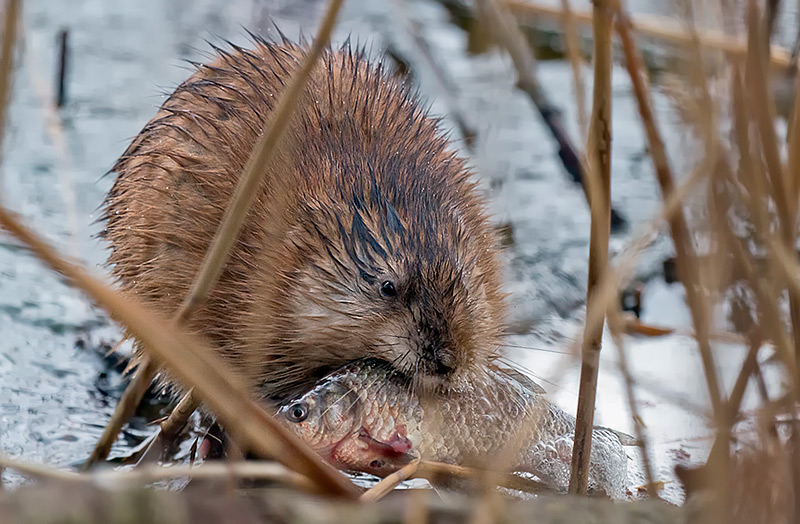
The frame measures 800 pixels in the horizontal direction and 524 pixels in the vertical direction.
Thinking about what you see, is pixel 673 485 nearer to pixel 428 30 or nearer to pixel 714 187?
pixel 714 187

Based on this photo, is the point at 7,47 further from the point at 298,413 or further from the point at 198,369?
the point at 298,413

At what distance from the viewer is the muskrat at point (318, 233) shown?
2.66 metres

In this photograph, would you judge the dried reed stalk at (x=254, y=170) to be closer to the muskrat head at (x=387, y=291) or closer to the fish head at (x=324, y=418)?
the fish head at (x=324, y=418)

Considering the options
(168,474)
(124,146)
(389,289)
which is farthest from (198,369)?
(124,146)

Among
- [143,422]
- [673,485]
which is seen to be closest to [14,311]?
[143,422]

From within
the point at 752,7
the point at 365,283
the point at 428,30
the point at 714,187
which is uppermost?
the point at 428,30

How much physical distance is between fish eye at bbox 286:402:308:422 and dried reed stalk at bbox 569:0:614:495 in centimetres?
63

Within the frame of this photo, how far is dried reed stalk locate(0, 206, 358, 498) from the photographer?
59.2 inches

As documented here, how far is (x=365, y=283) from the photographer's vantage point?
2.70m

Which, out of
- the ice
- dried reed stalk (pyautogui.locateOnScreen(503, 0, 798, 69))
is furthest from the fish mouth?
dried reed stalk (pyautogui.locateOnScreen(503, 0, 798, 69))

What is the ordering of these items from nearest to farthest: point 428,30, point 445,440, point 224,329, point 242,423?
point 242,423, point 445,440, point 224,329, point 428,30

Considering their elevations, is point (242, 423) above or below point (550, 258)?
below

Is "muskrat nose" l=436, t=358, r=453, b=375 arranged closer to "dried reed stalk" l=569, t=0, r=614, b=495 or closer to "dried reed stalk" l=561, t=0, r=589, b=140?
"dried reed stalk" l=569, t=0, r=614, b=495

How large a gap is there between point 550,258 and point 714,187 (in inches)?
113
